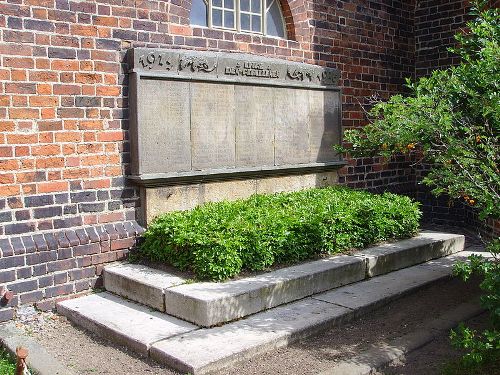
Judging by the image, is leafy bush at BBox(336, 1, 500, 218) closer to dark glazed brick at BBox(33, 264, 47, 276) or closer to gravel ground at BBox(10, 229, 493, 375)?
gravel ground at BBox(10, 229, 493, 375)

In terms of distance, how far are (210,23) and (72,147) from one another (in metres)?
2.37

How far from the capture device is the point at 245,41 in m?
7.00

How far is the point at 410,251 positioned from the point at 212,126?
2656 millimetres

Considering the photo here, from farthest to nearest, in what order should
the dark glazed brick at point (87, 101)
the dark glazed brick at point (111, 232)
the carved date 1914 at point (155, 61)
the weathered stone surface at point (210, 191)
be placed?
1. the weathered stone surface at point (210, 191)
2. the carved date 1914 at point (155, 61)
3. the dark glazed brick at point (111, 232)
4. the dark glazed brick at point (87, 101)

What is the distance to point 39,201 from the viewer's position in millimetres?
5258

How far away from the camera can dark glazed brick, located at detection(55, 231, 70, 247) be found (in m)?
5.33

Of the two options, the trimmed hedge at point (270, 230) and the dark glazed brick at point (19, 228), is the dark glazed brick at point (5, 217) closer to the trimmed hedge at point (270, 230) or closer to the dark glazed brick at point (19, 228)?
the dark glazed brick at point (19, 228)

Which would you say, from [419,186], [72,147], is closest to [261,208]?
[72,147]

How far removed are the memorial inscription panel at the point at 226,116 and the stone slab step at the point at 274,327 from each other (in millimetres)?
1999

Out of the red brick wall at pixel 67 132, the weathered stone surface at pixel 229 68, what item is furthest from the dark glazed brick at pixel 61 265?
the weathered stone surface at pixel 229 68

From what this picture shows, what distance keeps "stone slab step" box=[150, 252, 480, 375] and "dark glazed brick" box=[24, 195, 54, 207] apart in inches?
77.3

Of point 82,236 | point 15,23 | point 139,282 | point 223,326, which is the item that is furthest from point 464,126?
point 15,23

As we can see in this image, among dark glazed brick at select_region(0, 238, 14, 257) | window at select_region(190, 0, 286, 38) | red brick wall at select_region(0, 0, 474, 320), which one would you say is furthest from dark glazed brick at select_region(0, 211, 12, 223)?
window at select_region(190, 0, 286, 38)

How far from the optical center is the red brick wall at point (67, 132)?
5.07 metres
